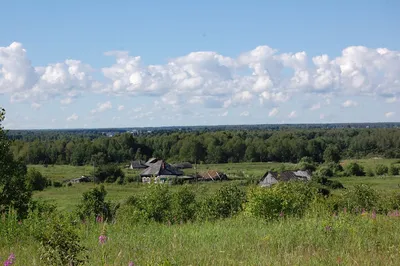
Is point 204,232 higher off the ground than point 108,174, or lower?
higher

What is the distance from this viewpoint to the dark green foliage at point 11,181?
20.9 metres

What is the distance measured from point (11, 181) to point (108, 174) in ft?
208

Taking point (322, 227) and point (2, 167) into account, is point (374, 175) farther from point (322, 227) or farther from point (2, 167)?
point (322, 227)

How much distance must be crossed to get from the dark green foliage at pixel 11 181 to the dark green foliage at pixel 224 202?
7.88 m

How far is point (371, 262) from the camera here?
576cm

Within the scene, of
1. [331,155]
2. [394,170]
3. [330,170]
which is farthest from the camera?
[331,155]

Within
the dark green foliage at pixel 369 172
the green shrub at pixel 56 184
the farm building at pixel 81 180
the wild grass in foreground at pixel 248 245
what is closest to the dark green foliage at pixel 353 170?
the dark green foliage at pixel 369 172

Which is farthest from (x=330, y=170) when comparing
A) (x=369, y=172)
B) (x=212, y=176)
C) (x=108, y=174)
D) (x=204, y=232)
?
(x=204, y=232)

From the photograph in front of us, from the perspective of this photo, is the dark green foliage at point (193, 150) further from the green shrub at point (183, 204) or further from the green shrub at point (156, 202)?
the green shrub at point (156, 202)

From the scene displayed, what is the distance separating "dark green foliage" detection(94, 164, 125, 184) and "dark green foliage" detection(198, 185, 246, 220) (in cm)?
6152

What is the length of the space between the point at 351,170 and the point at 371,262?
83.0 metres

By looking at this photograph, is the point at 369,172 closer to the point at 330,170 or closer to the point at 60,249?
the point at 330,170

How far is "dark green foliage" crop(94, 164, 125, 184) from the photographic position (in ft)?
269

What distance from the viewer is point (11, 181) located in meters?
21.6
